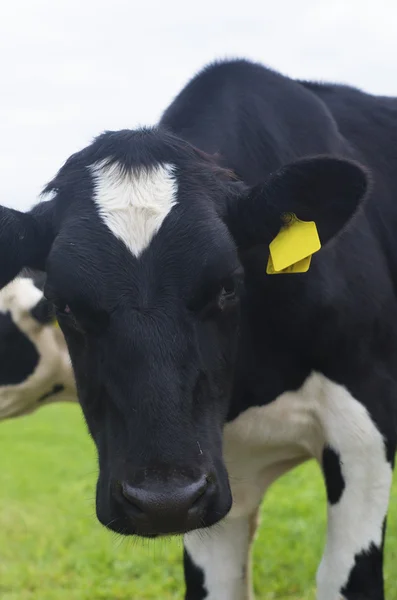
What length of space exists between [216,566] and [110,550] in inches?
93.4

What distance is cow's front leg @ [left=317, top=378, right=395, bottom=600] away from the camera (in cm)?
369

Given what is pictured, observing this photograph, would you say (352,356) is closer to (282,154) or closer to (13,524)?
(282,154)

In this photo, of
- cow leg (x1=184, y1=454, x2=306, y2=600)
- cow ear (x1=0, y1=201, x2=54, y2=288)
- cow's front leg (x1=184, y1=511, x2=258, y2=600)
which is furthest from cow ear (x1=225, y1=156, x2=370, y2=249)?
Answer: cow's front leg (x1=184, y1=511, x2=258, y2=600)

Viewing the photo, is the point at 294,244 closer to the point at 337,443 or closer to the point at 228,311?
the point at 228,311

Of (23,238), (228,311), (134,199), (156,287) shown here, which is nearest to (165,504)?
(156,287)

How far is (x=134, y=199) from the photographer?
3.03 metres

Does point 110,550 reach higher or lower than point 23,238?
lower

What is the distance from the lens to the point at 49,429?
1416cm

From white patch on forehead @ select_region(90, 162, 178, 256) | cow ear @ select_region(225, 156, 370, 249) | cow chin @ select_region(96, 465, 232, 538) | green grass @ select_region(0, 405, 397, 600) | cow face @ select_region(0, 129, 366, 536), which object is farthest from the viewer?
green grass @ select_region(0, 405, 397, 600)

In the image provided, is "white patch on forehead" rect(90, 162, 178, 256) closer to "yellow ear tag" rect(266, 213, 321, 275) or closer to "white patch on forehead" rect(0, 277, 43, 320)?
"yellow ear tag" rect(266, 213, 321, 275)

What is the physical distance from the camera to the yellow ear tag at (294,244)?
3.20 m

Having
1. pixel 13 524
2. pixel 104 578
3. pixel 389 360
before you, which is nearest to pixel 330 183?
pixel 389 360

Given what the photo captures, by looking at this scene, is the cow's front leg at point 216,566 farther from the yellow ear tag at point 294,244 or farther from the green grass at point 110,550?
the yellow ear tag at point 294,244

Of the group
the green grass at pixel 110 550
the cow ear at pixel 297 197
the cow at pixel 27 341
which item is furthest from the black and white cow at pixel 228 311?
the cow at pixel 27 341
